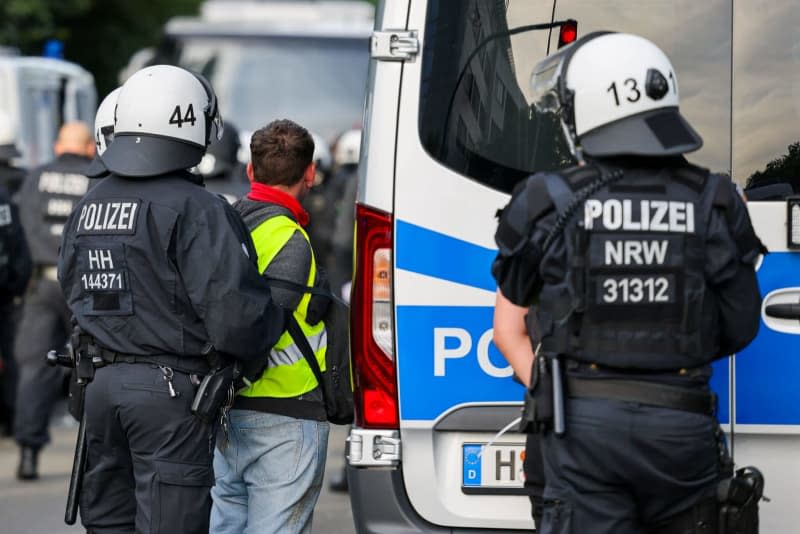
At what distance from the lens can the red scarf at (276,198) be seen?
477 cm

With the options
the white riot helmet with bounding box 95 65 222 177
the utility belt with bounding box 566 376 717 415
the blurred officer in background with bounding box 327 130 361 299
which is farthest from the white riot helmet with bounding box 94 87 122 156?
the blurred officer in background with bounding box 327 130 361 299

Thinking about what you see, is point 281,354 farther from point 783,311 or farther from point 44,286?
point 44,286

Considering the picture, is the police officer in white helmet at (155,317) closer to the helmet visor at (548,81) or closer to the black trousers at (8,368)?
the helmet visor at (548,81)

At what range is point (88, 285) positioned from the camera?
14.3 feet

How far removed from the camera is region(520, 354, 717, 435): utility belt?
361 cm

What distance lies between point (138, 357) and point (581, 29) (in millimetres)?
1496

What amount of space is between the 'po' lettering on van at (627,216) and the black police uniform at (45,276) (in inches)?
221

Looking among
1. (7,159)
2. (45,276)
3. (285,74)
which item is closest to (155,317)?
(45,276)

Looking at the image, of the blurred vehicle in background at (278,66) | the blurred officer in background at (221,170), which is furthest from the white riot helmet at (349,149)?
the blurred vehicle in background at (278,66)

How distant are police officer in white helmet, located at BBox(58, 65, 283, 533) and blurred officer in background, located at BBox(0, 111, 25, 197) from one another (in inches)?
224

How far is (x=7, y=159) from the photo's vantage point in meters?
9.99

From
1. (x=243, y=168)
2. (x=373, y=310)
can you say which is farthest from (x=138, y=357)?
(x=243, y=168)

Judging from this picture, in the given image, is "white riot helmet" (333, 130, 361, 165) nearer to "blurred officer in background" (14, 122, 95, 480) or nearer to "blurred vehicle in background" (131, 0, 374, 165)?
"blurred officer in background" (14, 122, 95, 480)

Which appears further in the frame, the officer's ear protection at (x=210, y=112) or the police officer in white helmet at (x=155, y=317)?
the officer's ear protection at (x=210, y=112)
